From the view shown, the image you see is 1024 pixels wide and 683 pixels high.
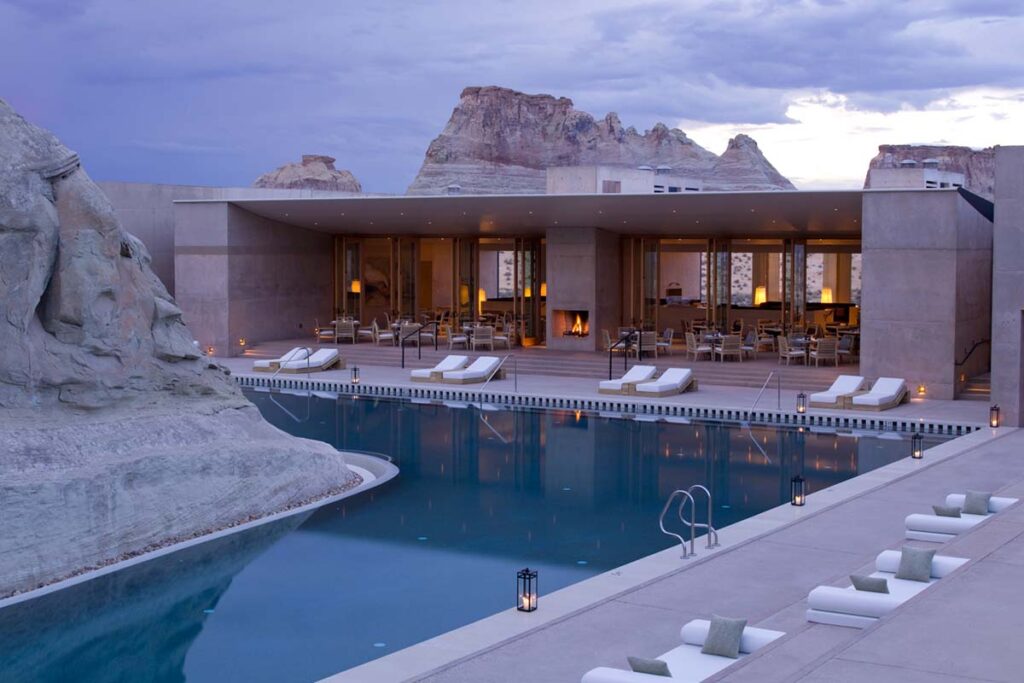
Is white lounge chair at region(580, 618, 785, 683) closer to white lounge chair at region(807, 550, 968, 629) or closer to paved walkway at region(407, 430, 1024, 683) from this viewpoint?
paved walkway at region(407, 430, 1024, 683)

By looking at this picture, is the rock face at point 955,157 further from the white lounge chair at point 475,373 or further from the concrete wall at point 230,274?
the white lounge chair at point 475,373

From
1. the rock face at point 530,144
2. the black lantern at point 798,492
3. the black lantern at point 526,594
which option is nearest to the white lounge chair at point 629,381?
the black lantern at point 798,492

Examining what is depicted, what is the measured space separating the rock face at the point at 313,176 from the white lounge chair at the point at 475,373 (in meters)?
43.4

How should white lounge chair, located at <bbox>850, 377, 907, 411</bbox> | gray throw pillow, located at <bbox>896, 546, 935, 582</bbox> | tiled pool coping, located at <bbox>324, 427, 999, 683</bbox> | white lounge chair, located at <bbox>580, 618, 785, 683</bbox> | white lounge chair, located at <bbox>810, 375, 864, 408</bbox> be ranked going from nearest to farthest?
white lounge chair, located at <bbox>580, 618, 785, 683</bbox>, tiled pool coping, located at <bbox>324, 427, 999, 683</bbox>, gray throw pillow, located at <bbox>896, 546, 935, 582</bbox>, white lounge chair, located at <bbox>850, 377, 907, 411</bbox>, white lounge chair, located at <bbox>810, 375, 864, 408</bbox>

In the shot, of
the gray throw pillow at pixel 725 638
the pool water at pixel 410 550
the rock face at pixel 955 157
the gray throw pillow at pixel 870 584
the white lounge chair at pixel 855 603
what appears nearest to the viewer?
the gray throw pillow at pixel 725 638

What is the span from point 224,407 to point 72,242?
2431 mm

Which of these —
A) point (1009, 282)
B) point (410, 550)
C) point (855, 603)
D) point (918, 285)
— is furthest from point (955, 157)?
point (855, 603)

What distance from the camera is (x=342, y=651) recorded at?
29.6 feet

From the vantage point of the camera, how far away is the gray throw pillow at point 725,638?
771 centimetres

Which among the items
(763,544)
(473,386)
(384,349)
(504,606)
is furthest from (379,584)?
(384,349)

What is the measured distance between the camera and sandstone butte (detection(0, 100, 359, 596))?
1084cm

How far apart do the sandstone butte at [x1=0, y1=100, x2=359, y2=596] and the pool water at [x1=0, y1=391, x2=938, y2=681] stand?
1.37 feet

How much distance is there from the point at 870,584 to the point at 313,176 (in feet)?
199

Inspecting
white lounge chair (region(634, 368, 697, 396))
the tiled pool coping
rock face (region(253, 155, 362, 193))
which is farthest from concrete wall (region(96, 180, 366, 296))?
rock face (region(253, 155, 362, 193))
